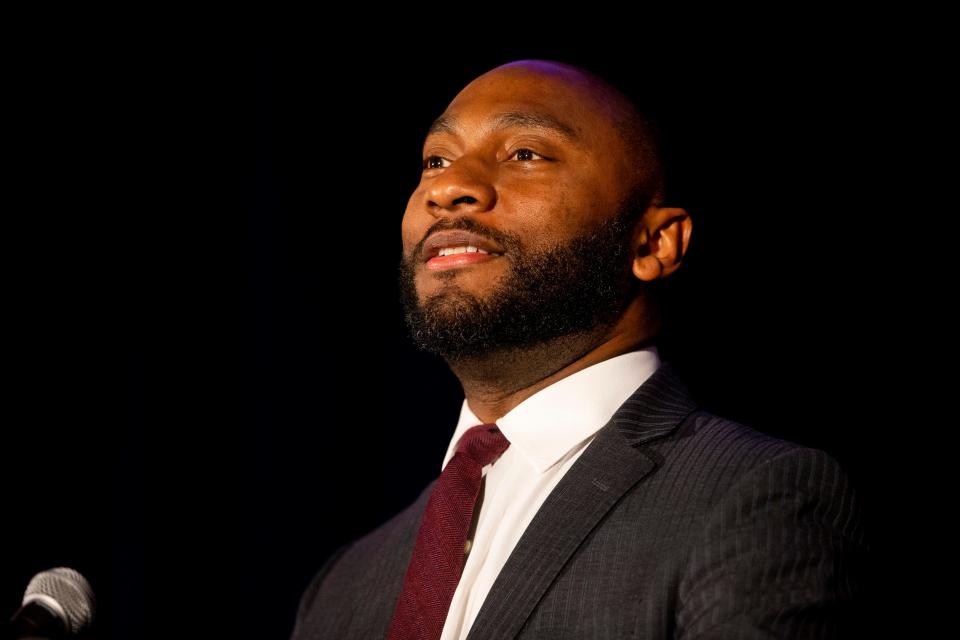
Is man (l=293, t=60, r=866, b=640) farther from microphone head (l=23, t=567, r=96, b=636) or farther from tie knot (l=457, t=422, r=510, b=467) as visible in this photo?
microphone head (l=23, t=567, r=96, b=636)

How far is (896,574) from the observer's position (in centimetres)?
187

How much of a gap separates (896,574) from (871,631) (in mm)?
692

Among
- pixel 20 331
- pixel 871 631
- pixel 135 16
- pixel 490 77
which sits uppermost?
pixel 135 16

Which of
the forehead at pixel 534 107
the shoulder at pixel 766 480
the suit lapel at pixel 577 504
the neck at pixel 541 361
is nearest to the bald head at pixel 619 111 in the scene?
the forehead at pixel 534 107

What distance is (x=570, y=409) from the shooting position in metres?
1.67

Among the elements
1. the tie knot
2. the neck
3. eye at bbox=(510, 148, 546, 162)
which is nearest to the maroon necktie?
the tie knot

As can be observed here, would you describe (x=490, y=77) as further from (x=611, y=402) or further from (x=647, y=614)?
(x=647, y=614)

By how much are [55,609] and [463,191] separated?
105cm

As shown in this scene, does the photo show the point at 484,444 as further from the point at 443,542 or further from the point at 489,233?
the point at 489,233

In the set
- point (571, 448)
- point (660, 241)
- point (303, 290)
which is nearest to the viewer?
point (571, 448)

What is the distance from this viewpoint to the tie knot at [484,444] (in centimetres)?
174

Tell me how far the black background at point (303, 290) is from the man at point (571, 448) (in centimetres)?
35

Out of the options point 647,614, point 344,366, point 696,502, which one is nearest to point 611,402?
point 696,502

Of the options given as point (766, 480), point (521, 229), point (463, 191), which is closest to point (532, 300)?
point (521, 229)
